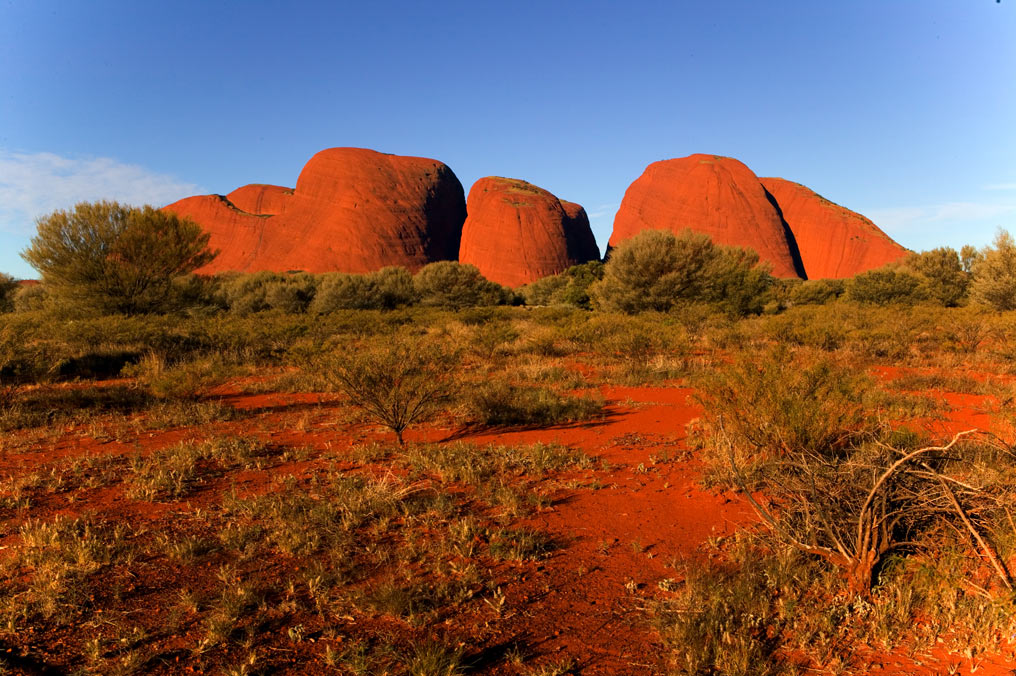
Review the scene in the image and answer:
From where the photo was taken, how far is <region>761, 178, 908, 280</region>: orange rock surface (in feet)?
192

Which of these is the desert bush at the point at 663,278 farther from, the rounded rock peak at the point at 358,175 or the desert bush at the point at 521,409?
the rounded rock peak at the point at 358,175

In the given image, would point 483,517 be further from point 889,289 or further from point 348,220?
point 348,220

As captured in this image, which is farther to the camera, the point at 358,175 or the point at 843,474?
the point at 358,175

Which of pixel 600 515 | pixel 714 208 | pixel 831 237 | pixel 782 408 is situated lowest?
pixel 600 515

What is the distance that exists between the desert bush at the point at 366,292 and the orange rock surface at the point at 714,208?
1408 inches

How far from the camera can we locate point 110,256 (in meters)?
18.7

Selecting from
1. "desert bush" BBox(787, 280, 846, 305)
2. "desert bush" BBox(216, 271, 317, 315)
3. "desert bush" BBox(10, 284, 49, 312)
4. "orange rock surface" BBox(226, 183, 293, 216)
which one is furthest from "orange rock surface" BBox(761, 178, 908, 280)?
"desert bush" BBox(10, 284, 49, 312)

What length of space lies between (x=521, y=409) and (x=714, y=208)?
64817 millimetres

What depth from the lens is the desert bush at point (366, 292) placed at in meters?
26.5

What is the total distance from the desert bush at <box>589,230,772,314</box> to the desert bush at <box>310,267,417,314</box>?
12707 millimetres

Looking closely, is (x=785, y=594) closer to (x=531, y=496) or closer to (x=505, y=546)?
(x=505, y=546)

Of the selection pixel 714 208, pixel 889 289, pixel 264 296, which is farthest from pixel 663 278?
pixel 714 208

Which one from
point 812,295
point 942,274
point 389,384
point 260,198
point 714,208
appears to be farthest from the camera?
point 260,198

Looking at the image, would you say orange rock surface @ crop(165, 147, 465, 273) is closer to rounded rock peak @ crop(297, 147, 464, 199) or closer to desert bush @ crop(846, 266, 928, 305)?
rounded rock peak @ crop(297, 147, 464, 199)
